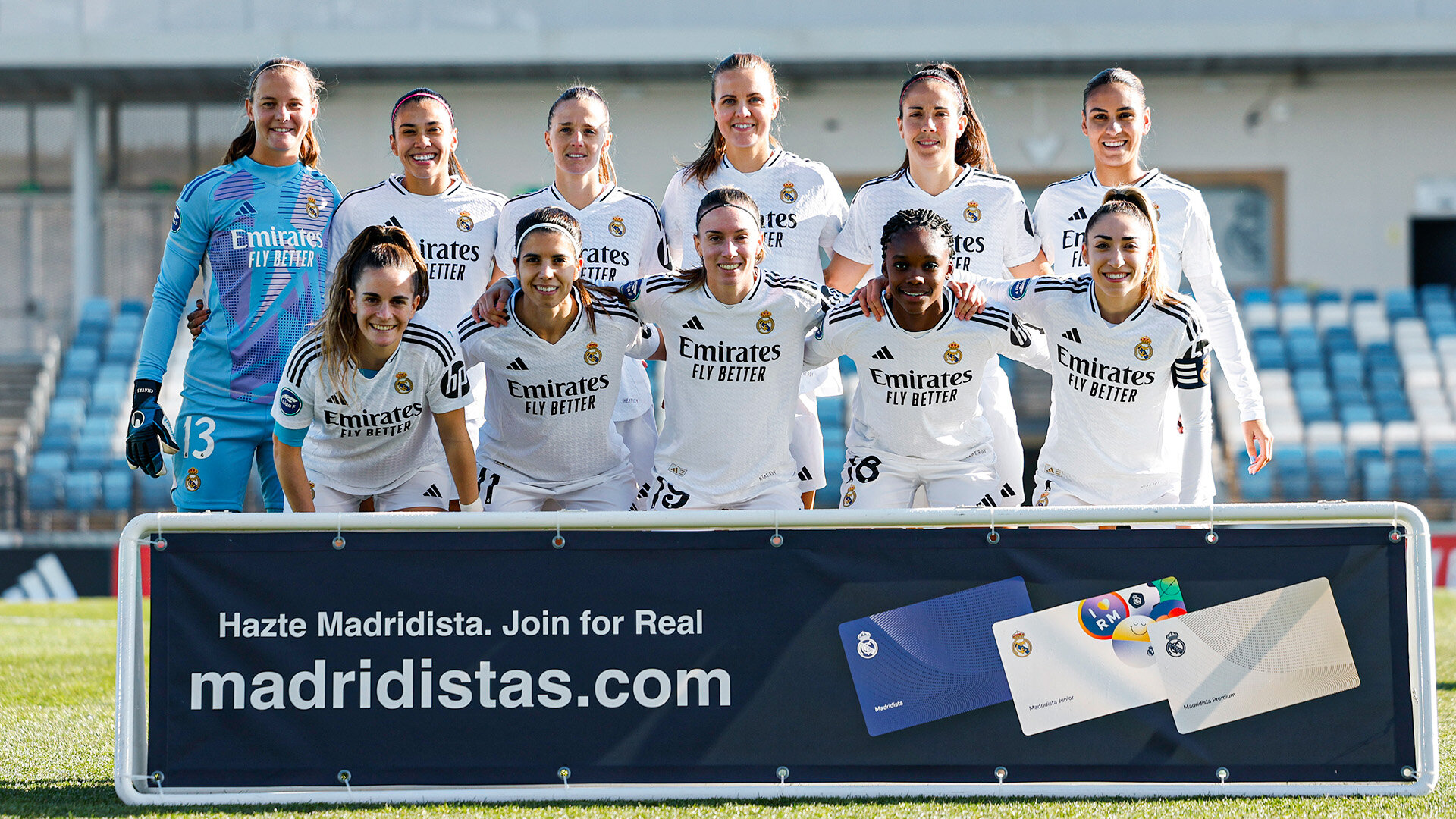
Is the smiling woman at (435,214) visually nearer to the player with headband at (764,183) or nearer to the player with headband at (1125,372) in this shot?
the player with headband at (764,183)

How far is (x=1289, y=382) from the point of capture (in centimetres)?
1419

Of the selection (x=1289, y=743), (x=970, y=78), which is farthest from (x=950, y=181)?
(x=970, y=78)

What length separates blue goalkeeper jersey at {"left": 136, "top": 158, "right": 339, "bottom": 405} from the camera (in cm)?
403

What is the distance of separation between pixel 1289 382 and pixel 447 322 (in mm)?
12042

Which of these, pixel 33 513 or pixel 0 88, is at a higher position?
pixel 0 88

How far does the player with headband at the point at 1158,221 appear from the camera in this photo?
13.5 feet

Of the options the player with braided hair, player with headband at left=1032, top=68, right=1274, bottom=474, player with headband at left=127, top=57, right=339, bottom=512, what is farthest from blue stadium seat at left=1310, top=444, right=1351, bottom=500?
player with headband at left=127, top=57, right=339, bottom=512

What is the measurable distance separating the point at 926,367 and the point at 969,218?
786 millimetres

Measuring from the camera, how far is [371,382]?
3.66 metres

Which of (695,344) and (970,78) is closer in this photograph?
(695,344)

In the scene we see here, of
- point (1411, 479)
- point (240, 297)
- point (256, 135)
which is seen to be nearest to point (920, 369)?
point (240, 297)

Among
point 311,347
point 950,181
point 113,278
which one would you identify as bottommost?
point 311,347

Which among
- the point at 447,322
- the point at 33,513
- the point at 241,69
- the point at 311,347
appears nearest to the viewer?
the point at 311,347

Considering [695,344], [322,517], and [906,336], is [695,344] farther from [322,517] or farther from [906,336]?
[322,517]
